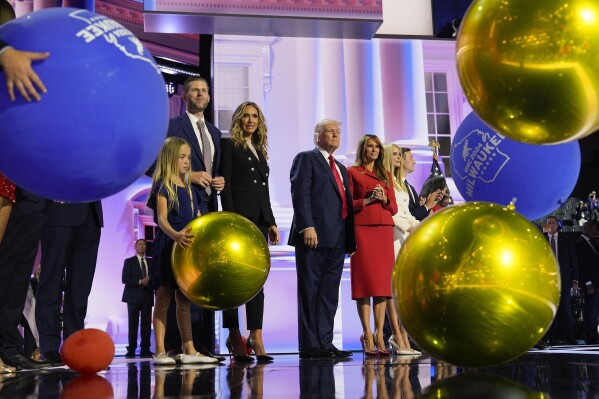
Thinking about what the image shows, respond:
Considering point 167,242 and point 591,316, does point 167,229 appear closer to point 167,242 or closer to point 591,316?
point 167,242

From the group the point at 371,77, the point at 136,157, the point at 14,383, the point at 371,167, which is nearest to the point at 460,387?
the point at 136,157

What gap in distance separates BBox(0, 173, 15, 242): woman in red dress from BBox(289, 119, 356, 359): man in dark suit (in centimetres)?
211

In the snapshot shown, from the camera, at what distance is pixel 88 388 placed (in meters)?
2.81

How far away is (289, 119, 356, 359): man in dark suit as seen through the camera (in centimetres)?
534

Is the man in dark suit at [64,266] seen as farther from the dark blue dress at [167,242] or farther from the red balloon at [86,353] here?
the red balloon at [86,353]

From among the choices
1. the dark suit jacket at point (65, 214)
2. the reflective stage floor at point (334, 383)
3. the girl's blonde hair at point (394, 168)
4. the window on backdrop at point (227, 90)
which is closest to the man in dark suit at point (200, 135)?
the dark suit jacket at point (65, 214)

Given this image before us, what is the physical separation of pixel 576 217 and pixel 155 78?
32.7 ft

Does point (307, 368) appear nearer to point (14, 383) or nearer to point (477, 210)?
point (14, 383)

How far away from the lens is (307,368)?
377 centimetres

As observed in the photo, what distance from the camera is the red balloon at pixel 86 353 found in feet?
11.6

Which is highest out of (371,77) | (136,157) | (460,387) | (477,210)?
(371,77)

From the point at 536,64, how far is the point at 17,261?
306 centimetres

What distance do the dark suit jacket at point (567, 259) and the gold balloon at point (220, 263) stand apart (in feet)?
20.7

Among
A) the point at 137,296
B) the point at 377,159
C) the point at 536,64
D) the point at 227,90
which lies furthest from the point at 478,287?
the point at 137,296
